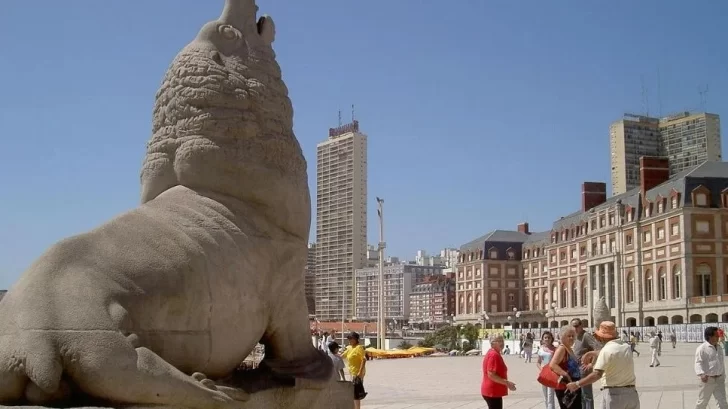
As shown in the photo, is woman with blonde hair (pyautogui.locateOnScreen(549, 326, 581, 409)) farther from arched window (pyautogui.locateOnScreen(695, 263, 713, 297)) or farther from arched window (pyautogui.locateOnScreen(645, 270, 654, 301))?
arched window (pyautogui.locateOnScreen(645, 270, 654, 301))

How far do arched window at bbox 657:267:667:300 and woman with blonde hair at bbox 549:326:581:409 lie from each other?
5001 cm

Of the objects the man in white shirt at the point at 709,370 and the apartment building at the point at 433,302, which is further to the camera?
the apartment building at the point at 433,302

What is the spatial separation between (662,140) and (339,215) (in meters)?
49.6

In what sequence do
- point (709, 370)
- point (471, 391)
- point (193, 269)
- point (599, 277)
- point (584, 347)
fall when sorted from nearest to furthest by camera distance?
point (193, 269) < point (584, 347) < point (709, 370) < point (471, 391) < point (599, 277)

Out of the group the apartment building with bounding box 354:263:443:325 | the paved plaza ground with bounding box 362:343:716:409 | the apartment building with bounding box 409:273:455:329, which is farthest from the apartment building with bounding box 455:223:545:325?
the paved plaza ground with bounding box 362:343:716:409

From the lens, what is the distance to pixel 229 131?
158 inches

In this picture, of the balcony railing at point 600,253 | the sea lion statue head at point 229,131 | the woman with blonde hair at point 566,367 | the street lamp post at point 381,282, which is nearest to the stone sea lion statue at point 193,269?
the sea lion statue head at point 229,131

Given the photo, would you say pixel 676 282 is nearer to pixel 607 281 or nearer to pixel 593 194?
pixel 607 281

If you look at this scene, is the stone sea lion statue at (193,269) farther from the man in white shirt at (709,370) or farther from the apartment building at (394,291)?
the apartment building at (394,291)

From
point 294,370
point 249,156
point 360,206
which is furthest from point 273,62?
point 360,206

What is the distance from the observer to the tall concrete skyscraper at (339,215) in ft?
268

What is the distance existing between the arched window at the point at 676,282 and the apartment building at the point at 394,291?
87638 millimetres

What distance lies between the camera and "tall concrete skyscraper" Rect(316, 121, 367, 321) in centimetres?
8181

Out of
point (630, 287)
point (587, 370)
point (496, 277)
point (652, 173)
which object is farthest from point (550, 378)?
point (496, 277)
